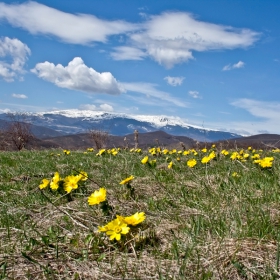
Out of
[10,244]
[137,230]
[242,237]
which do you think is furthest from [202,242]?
[10,244]

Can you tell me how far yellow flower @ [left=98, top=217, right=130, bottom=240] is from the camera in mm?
2324

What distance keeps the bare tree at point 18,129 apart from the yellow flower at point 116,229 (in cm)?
4450

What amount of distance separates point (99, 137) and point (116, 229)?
3959 cm

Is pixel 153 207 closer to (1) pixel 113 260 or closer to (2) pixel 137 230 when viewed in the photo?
(2) pixel 137 230

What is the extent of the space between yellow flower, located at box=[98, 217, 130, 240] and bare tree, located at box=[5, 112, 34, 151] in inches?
1752

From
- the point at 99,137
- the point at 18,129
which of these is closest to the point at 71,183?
the point at 99,137

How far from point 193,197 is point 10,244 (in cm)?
230

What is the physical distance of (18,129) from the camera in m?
47.0

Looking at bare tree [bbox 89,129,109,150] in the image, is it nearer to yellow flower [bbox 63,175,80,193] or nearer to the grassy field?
yellow flower [bbox 63,175,80,193]

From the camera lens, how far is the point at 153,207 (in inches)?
153

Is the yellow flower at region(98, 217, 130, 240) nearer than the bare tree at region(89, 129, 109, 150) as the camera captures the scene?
Yes

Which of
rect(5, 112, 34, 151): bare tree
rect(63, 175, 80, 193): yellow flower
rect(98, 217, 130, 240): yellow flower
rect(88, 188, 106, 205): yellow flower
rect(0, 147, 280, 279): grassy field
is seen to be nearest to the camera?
rect(0, 147, 280, 279): grassy field

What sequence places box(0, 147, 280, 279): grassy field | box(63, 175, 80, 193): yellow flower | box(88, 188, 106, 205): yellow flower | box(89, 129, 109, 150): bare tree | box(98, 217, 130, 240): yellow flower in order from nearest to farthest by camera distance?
box(0, 147, 280, 279): grassy field → box(98, 217, 130, 240): yellow flower → box(88, 188, 106, 205): yellow flower → box(63, 175, 80, 193): yellow flower → box(89, 129, 109, 150): bare tree

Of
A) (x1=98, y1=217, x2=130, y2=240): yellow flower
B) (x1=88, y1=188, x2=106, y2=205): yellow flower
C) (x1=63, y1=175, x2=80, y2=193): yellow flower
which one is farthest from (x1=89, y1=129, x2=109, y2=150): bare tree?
(x1=98, y1=217, x2=130, y2=240): yellow flower
